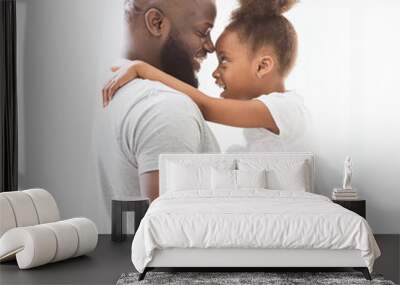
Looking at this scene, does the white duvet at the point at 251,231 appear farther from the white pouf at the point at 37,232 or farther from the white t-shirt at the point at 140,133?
the white t-shirt at the point at 140,133

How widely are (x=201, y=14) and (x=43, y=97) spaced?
78.8 inches

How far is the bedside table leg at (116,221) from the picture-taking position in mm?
6730

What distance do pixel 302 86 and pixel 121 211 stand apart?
96.0 inches

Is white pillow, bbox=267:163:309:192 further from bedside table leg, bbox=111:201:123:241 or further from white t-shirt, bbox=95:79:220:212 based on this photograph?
bedside table leg, bbox=111:201:123:241

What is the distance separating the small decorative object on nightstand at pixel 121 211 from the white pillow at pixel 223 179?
0.83 meters

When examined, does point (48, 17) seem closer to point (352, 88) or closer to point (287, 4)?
point (287, 4)

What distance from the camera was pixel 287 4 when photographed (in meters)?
7.26

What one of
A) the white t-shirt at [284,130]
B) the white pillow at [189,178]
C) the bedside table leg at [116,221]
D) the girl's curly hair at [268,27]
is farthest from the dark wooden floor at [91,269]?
the girl's curly hair at [268,27]

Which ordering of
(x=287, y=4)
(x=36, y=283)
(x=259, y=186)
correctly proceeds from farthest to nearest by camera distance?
1. (x=287, y=4)
2. (x=259, y=186)
3. (x=36, y=283)

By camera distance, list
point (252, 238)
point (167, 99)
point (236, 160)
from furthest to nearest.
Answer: point (167, 99)
point (236, 160)
point (252, 238)

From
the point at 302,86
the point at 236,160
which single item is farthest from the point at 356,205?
the point at 302,86

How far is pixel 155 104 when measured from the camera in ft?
Result: 23.9

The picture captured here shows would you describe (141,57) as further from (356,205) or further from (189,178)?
(356,205)

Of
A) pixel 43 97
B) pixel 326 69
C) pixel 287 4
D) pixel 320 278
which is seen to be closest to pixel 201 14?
pixel 287 4
